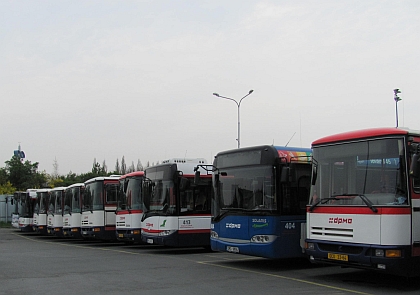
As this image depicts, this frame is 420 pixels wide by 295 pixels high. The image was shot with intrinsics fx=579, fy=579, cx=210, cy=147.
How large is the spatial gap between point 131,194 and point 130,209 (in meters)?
0.56

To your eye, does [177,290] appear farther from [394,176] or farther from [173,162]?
[173,162]

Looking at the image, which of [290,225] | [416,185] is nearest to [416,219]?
[416,185]

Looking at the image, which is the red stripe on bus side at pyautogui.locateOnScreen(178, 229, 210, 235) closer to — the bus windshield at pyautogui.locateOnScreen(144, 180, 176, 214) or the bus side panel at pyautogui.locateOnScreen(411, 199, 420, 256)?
the bus windshield at pyautogui.locateOnScreen(144, 180, 176, 214)

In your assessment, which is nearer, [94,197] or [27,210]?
[94,197]

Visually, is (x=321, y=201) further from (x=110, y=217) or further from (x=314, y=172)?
(x=110, y=217)

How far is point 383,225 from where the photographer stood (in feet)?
34.2

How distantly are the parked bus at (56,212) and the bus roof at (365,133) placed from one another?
20870mm

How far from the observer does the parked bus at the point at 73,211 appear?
27.3 metres

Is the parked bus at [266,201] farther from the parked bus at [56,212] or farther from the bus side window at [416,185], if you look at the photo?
the parked bus at [56,212]

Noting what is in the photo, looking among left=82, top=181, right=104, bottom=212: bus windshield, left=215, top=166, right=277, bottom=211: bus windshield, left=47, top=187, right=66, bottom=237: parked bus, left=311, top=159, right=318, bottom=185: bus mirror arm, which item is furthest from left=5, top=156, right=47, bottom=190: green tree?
left=311, top=159, right=318, bottom=185: bus mirror arm

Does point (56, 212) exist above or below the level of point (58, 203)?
below

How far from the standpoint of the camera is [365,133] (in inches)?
440

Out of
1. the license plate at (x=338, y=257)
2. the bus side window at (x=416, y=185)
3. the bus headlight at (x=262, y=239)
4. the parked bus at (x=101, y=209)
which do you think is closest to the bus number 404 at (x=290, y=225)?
the bus headlight at (x=262, y=239)

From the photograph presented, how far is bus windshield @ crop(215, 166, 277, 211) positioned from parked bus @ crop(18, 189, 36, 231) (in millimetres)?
23883
